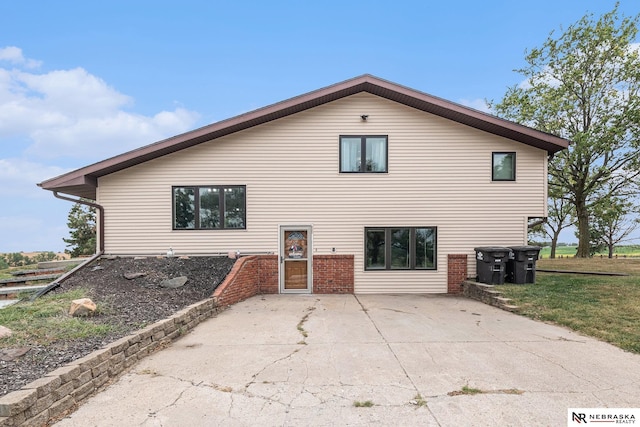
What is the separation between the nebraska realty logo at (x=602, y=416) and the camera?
3090 mm

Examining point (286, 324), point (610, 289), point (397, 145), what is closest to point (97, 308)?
point (286, 324)

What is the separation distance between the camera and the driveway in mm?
3090

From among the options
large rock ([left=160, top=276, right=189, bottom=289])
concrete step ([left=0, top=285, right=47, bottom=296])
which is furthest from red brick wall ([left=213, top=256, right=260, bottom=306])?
concrete step ([left=0, top=285, right=47, bottom=296])

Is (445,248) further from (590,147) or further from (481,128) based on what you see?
(590,147)

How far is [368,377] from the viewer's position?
12.7 ft

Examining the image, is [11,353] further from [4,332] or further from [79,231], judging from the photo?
[79,231]

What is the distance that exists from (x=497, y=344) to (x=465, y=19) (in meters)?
15.7

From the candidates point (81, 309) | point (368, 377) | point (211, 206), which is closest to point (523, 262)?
point (368, 377)

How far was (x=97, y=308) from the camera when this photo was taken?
18.0ft

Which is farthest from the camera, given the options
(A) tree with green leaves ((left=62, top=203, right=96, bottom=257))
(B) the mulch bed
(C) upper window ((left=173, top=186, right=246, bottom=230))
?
(A) tree with green leaves ((left=62, top=203, right=96, bottom=257))

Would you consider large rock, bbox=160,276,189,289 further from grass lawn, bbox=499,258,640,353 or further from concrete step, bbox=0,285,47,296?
grass lawn, bbox=499,258,640,353

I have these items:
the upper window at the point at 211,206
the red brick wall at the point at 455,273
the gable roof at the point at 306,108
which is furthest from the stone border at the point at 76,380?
the red brick wall at the point at 455,273

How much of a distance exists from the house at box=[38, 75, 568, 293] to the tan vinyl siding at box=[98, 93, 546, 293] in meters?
0.03

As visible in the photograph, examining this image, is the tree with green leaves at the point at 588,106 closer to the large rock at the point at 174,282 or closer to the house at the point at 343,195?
the house at the point at 343,195
